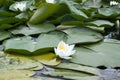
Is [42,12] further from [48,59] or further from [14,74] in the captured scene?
[14,74]

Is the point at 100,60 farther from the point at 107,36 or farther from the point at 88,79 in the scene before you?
the point at 107,36

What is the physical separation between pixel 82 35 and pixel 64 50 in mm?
280

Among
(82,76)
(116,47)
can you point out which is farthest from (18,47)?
(116,47)

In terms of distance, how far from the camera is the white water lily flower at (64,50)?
1635 millimetres

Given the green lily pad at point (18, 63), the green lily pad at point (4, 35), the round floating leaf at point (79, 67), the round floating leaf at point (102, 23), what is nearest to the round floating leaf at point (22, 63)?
the green lily pad at point (18, 63)

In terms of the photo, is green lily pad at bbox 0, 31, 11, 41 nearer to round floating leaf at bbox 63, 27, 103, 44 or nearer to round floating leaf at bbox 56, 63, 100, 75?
round floating leaf at bbox 63, 27, 103, 44

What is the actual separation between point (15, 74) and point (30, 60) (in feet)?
0.69

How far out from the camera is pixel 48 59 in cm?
164

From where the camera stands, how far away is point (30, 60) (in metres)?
1.61

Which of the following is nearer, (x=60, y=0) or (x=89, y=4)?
(x=60, y=0)

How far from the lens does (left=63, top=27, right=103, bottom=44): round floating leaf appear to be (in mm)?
1815

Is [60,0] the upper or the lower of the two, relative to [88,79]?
upper

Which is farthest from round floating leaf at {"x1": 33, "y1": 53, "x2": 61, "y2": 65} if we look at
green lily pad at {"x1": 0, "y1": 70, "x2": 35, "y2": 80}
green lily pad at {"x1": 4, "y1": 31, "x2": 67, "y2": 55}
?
green lily pad at {"x1": 0, "y1": 70, "x2": 35, "y2": 80}

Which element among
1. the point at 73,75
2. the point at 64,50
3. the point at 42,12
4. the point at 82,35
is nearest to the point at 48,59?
the point at 64,50
